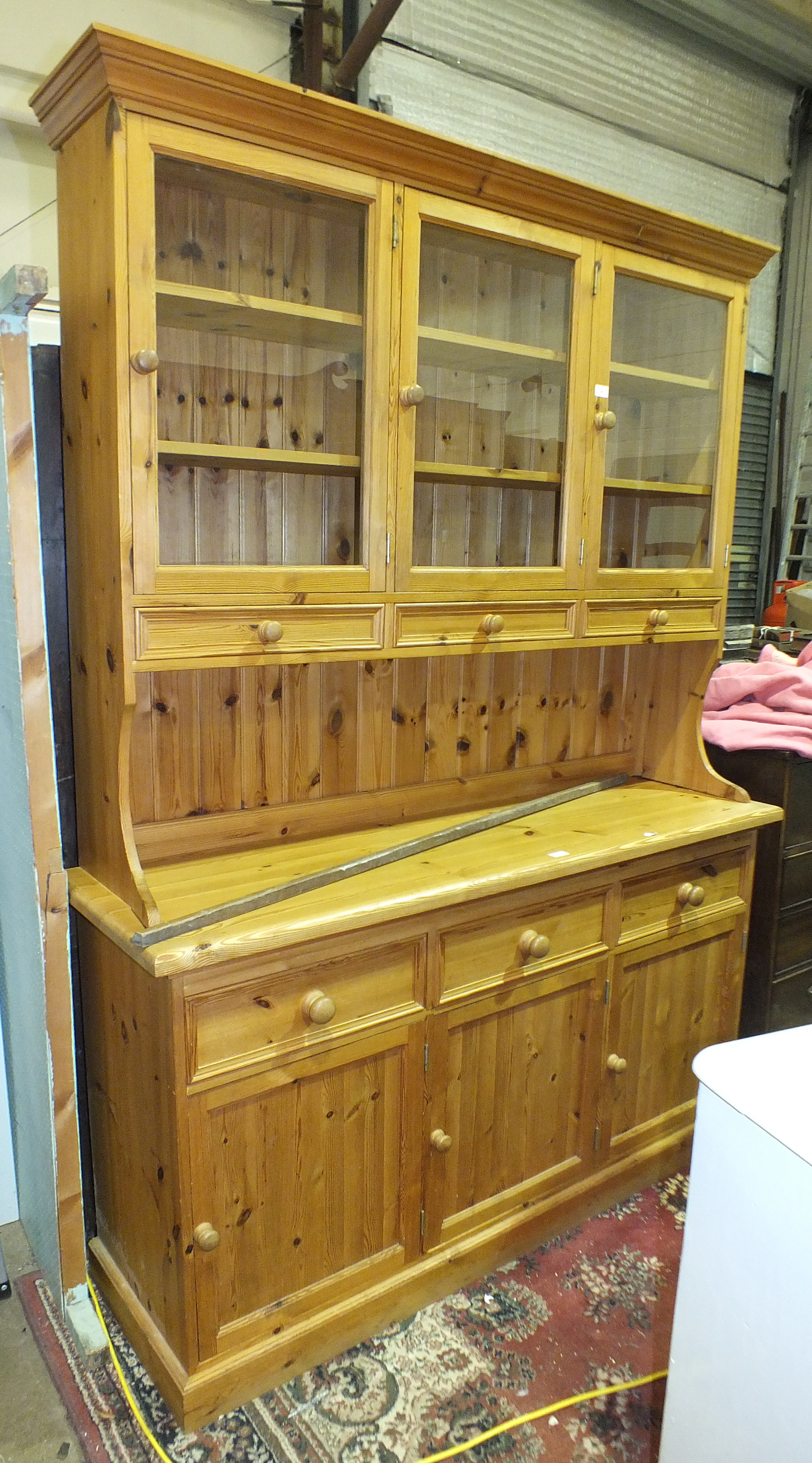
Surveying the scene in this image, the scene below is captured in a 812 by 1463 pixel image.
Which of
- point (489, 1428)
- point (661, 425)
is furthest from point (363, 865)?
point (661, 425)

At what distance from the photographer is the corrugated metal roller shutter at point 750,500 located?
3059 mm

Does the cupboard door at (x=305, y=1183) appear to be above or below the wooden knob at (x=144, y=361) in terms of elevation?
below

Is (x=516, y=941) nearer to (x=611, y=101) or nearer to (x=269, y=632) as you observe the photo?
(x=269, y=632)

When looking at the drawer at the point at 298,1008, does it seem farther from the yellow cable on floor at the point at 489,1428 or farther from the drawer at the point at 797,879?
the drawer at the point at 797,879

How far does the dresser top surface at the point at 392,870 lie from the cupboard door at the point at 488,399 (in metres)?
0.51

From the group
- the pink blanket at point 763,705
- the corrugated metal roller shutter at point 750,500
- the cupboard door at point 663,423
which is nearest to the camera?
the cupboard door at point 663,423

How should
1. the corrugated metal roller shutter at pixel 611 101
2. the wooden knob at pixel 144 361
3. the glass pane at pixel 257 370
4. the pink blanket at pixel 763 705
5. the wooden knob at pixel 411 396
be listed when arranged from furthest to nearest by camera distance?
the pink blanket at pixel 763 705
the corrugated metal roller shutter at pixel 611 101
the wooden knob at pixel 411 396
the glass pane at pixel 257 370
the wooden knob at pixel 144 361

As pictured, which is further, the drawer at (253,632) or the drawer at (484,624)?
the drawer at (484,624)

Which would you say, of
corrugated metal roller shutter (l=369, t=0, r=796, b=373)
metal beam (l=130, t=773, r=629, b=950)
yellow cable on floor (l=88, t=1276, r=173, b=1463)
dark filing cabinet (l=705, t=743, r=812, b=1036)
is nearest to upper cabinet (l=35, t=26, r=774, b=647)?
metal beam (l=130, t=773, r=629, b=950)

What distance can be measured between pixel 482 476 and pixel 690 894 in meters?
1.01

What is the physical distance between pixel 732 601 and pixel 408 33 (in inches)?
75.3

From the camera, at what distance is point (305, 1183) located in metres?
1.55

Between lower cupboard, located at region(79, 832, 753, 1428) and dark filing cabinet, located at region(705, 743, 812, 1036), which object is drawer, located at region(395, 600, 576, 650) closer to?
lower cupboard, located at region(79, 832, 753, 1428)

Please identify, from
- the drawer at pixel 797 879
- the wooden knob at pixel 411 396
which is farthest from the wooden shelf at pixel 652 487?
the drawer at pixel 797 879
